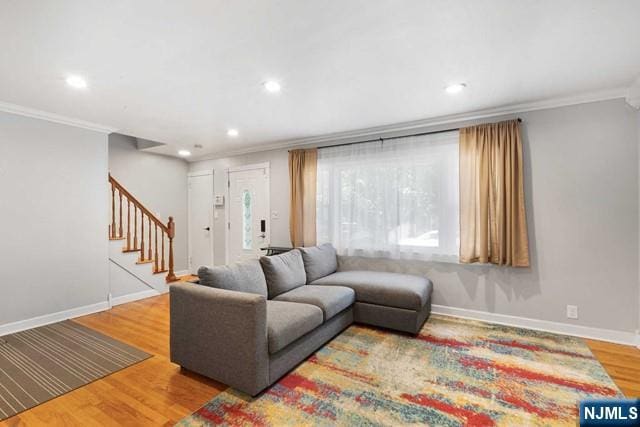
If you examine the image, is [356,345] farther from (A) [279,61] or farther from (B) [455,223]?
(A) [279,61]

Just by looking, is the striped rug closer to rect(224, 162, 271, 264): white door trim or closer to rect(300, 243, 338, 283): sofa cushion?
rect(300, 243, 338, 283): sofa cushion

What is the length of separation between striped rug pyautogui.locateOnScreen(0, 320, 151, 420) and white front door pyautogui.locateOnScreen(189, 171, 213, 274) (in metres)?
2.68

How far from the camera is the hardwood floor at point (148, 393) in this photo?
1.94 metres

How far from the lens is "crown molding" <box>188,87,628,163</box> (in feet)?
9.84

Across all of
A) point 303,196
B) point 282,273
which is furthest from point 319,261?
point 303,196

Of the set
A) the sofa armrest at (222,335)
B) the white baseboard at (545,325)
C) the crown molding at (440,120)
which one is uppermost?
the crown molding at (440,120)

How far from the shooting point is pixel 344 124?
403cm

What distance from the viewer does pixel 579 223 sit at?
3082mm

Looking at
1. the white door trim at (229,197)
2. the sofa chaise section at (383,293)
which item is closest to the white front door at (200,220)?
the white door trim at (229,197)

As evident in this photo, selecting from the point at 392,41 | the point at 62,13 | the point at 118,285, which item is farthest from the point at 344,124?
the point at 118,285

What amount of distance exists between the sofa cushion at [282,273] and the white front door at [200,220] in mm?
3024

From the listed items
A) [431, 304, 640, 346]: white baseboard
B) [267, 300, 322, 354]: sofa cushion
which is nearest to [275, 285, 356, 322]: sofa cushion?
[267, 300, 322, 354]: sofa cushion

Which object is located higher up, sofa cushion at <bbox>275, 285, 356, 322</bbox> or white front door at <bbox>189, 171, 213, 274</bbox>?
white front door at <bbox>189, 171, 213, 274</bbox>

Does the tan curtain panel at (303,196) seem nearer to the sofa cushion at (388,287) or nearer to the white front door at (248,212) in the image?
the white front door at (248,212)
